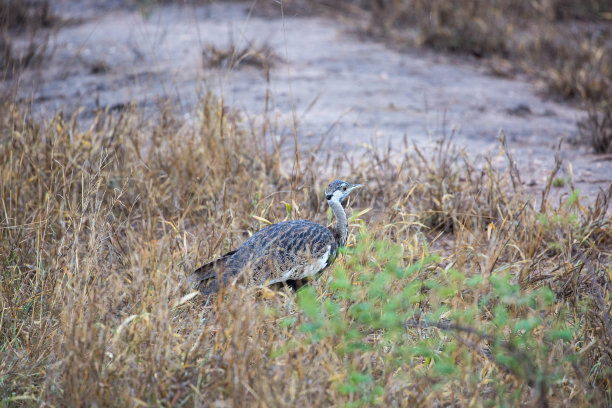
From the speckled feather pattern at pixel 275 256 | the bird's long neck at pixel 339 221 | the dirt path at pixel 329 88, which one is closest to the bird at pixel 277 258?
the speckled feather pattern at pixel 275 256

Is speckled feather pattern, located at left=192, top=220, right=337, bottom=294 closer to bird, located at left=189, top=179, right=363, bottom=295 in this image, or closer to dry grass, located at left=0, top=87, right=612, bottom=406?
bird, located at left=189, top=179, right=363, bottom=295

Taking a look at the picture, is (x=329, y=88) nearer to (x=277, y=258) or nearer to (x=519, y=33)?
(x=519, y=33)

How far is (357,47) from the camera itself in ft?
27.4

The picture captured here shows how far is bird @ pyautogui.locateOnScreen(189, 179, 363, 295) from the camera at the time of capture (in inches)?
123

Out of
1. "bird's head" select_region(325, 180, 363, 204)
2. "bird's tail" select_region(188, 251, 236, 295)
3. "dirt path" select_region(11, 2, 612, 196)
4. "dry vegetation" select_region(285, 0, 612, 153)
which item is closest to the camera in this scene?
"bird's tail" select_region(188, 251, 236, 295)

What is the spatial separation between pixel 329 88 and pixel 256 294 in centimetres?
398

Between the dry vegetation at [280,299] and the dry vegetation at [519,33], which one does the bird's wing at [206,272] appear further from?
the dry vegetation at [519,33]

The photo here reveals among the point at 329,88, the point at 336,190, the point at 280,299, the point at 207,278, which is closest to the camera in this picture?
the point at 207,278

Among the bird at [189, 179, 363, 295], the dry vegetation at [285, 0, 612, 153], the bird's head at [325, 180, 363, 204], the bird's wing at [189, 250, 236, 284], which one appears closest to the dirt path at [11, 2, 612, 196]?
the dry vegetation at [285, 0, 612, 153]

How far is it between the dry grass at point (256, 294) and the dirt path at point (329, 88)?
1.74 ft

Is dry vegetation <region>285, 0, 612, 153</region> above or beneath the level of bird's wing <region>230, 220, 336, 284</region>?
above

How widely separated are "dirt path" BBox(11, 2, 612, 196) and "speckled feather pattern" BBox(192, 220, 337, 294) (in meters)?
1.66

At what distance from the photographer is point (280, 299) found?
3.30 m

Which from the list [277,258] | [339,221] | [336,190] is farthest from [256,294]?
[336,190]
